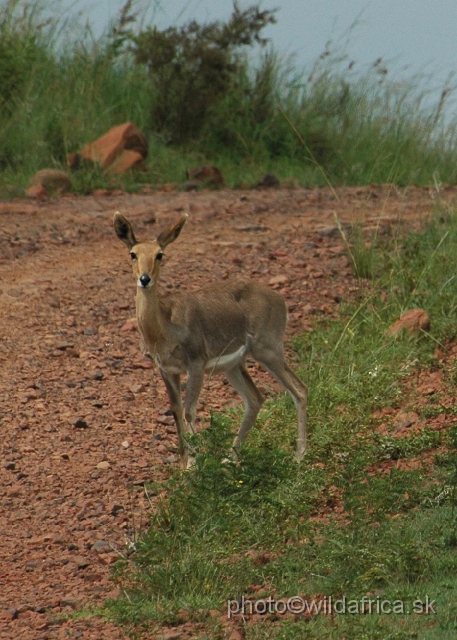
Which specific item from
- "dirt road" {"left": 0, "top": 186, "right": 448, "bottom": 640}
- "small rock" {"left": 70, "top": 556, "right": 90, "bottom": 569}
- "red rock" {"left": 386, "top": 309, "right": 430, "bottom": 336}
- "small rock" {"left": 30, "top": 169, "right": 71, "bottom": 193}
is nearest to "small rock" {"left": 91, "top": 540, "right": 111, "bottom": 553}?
"dirt road" {"left": 0, "top": 186, "right": 448, "bottom": 640}

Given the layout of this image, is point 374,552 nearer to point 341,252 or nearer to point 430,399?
point 430,399

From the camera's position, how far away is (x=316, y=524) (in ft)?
20.7

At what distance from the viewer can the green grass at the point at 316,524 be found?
548 centimetres

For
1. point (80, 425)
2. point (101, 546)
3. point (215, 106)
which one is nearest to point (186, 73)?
point (215, 106)

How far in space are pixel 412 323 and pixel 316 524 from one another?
136 inches

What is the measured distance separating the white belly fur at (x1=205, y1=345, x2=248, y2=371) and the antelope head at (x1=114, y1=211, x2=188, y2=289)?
65 cm

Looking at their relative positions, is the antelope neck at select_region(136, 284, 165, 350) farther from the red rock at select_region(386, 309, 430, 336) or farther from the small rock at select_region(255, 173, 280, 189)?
the small rock at select_region(255, 173, 280, 189)

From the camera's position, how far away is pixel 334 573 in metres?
5.76

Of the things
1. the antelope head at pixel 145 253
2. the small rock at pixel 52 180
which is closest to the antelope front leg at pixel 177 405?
the antelope head at pixel 145 253

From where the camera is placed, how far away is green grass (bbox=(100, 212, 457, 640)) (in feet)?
18.0

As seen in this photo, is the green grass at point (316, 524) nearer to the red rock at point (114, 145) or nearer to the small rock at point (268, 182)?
the small rock at point (268, 182)

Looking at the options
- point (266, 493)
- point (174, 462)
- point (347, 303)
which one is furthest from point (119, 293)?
point (266, 493)

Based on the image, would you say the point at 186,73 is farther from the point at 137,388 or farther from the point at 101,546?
the point at 101,546

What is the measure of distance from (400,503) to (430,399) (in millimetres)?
1852
